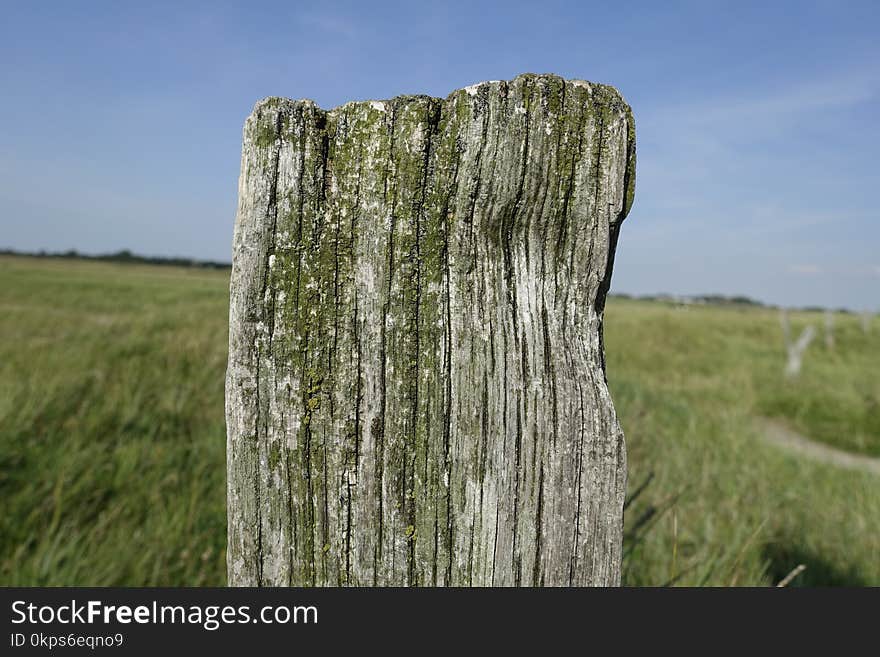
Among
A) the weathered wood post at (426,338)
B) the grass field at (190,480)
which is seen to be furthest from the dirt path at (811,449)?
the weathered wood post at (426,338)

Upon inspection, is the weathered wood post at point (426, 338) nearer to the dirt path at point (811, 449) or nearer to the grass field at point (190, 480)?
the grass field at point (190, 480)

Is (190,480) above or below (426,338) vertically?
below

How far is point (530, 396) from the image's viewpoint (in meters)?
1.06

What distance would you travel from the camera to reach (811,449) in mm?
8641

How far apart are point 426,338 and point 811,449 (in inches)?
371

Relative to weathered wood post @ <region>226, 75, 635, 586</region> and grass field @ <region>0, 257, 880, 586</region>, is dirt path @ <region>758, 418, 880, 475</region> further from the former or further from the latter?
weathered wood post @ <region>226, 75, 635, 586</region>

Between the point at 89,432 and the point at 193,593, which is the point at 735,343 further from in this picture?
the point at 193,593

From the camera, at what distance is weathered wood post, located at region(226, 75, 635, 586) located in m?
1.04

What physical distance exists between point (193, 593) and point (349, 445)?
1.43ft

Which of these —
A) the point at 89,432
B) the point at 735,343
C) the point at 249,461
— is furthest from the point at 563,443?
the point at 735,343

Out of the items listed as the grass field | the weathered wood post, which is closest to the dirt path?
the grass field

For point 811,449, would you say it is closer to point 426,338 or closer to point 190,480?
point 190,480

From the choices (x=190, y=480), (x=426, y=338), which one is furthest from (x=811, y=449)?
(x=426, y=338)

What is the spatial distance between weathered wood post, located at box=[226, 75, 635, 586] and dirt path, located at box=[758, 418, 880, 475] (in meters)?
7.81
